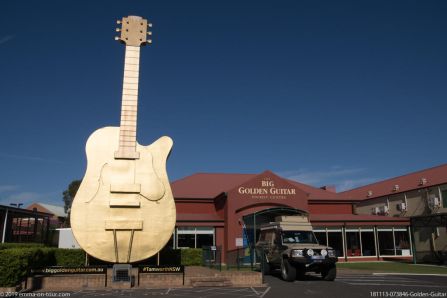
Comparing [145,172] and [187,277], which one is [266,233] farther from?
[145,172]

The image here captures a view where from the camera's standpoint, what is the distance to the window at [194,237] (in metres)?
25.8

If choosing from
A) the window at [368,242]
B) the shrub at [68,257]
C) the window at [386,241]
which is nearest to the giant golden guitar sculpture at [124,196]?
the shrub at [68,257]

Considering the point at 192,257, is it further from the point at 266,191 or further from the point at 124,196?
the point at 124,196

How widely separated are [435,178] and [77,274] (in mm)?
28761

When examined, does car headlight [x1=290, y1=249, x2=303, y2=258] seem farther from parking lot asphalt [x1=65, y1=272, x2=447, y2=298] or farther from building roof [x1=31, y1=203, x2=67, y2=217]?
building roof [x1=31, y1=203, x2=67, y2=217]

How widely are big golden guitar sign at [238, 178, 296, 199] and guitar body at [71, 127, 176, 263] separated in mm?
12547

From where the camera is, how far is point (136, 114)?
14742 millimetres

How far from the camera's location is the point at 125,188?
1388cm

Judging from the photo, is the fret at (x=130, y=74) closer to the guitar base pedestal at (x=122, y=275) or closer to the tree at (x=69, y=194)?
the guitar base pedestal at (x=122, y=275)

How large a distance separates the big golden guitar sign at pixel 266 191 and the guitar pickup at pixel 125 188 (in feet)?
42.8

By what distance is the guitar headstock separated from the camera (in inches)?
608

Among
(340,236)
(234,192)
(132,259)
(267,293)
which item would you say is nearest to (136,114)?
(132,259)

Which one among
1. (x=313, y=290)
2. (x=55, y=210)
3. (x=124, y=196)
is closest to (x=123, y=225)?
(x=124, y=196)

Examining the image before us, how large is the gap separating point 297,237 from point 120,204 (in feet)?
23.6
